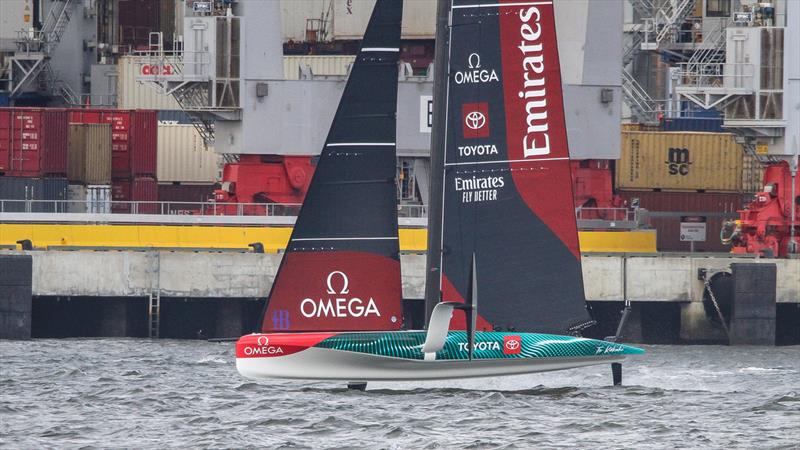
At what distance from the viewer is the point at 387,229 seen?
116ft

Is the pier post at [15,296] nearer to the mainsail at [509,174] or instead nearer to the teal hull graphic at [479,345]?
the teal hull graphic at [479,345]

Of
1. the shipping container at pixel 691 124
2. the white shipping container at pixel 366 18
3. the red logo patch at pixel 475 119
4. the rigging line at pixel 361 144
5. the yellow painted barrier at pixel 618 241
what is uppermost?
the white shipping container at pixel 366 18

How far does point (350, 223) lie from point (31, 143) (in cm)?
2639

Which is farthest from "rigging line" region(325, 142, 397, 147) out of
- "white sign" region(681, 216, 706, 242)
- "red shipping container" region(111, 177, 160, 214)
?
"white sign" region(681, 216, 706, 242)

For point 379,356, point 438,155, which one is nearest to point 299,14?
point 438,155

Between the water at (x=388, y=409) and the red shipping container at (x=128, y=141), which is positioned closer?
the water at (x=388, y=409)

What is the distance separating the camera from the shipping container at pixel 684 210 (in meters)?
62.3

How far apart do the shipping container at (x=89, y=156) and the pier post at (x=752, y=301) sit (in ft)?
63.8

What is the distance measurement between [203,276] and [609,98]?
13240 mm

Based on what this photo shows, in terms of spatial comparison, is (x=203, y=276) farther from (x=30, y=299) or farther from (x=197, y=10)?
(x=197, y=10)

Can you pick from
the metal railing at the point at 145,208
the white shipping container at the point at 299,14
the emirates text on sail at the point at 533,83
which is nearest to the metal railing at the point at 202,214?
the metal railing at the point at 145,208

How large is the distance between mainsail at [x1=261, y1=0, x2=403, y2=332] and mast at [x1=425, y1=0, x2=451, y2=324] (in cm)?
70

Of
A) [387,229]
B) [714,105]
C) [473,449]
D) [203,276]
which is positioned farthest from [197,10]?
[473,449]

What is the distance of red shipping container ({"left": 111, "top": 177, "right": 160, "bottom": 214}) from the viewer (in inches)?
2443
